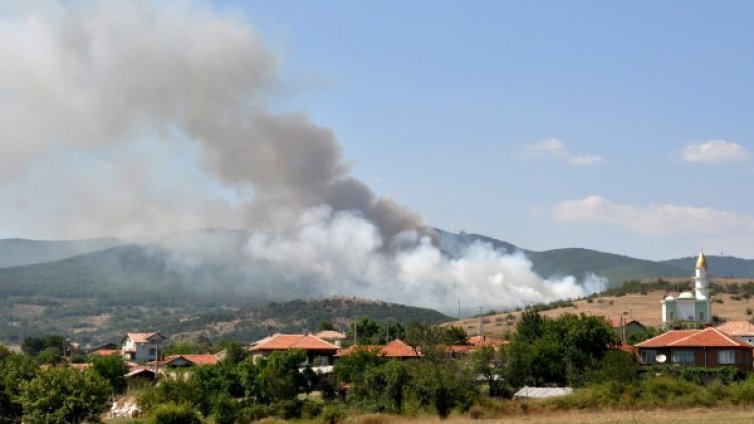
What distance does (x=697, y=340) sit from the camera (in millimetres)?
82000

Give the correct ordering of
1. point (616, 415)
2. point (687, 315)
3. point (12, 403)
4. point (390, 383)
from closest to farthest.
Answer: point (616, 415), point (12, 403), point (390, 383), point (687, 315)

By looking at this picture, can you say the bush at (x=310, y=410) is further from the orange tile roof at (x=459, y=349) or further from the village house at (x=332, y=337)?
the village house at (x=332, y=337)

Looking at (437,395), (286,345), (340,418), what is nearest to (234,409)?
(340,418)

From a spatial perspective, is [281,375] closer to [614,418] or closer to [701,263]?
[614,418]

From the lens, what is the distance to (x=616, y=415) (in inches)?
2343

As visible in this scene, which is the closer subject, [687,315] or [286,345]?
[286,345]

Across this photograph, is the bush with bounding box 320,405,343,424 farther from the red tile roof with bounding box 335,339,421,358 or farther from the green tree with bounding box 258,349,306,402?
the red tile roof with bounding box 335,339,421,358

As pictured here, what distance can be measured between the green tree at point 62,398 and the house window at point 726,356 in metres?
43.5

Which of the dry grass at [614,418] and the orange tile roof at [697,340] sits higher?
the orange tile roof at [697,340]

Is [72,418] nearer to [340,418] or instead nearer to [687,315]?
[340,418]

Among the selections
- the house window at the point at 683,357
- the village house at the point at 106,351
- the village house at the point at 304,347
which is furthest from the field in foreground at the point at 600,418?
the village house at the point at 106,351

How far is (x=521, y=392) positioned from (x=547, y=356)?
6351mm

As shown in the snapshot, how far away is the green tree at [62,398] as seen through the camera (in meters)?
60.3

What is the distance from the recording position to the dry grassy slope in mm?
133900
